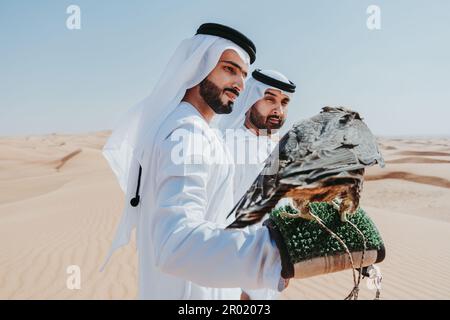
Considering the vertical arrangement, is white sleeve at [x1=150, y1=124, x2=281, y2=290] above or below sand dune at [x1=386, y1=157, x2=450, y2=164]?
above

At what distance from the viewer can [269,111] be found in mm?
4113

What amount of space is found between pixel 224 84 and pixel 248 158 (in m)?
1.84

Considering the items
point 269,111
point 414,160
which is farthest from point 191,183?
point 414,160

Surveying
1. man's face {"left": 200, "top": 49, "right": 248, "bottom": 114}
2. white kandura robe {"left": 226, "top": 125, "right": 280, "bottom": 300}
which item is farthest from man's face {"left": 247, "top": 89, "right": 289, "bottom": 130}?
man's face {"left": 200, "top": 49, "right": 248, "bottom": 114}

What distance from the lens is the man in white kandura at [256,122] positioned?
318 centimetres

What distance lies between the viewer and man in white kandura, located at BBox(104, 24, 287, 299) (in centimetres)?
96

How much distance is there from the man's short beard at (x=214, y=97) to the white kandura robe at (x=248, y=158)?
1014 millimetres

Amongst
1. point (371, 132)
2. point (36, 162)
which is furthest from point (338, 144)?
point (36, 162)

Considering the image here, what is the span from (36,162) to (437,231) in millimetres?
24783

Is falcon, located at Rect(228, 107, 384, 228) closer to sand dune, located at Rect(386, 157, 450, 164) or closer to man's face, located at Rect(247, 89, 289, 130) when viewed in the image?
man's face, located at Rect(247, 89, 289, 130)

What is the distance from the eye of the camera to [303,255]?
3.25ft

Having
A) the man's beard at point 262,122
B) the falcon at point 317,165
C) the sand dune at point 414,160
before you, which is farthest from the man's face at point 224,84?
the sand dune at point 414,160

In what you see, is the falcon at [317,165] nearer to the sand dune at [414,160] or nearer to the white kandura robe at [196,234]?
the white kandura robe at [196,234]
